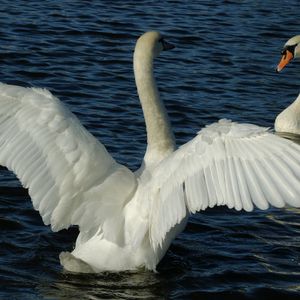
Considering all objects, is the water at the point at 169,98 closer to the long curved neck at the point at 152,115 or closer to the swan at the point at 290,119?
the swan at the point at 290,119

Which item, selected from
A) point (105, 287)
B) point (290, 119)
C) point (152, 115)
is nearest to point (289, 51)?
point (290, 119)

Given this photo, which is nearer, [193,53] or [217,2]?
[193,53]

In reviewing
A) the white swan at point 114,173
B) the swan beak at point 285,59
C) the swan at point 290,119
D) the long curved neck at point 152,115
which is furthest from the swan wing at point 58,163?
the swan beak at point 285,59

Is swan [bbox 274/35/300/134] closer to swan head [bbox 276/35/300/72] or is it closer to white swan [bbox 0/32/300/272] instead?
swan head [bbox 276/35/300/72]

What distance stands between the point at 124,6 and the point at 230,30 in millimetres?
2055

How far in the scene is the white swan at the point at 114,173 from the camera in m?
6.59

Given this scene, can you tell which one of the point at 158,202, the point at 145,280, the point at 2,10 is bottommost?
the point at 145,280

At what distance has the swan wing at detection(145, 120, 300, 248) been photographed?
6.14 m

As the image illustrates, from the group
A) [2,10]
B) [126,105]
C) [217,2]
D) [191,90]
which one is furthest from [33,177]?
[217,2]

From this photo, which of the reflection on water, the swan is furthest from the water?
the swan

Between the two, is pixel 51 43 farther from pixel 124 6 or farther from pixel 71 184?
pixel 71 184

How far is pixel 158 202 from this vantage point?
23.4ft

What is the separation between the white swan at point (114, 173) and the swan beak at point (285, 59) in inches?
258

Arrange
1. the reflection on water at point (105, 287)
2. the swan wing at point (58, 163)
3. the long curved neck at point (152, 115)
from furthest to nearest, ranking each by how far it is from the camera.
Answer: the long curved neck at point (152, 115) → the reflection on water at point (105, 287) → the swan wing at point (58, 163)
